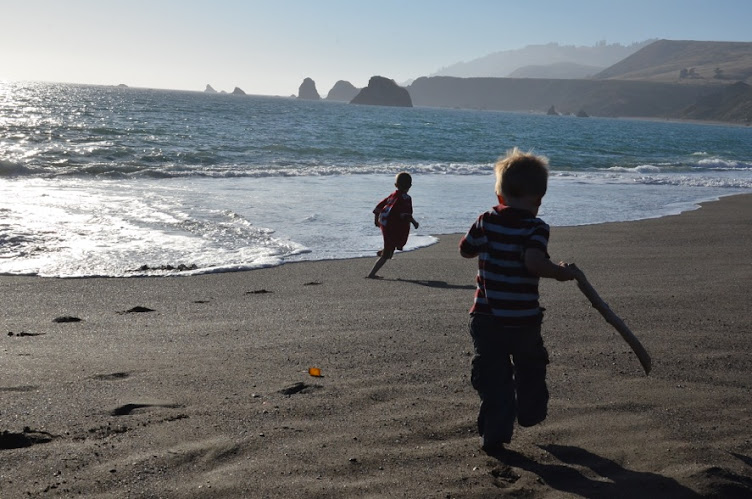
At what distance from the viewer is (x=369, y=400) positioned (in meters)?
3.82

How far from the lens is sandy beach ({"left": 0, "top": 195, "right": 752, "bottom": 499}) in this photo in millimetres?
2967

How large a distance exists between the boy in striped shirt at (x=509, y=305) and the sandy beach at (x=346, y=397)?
0.17 meters

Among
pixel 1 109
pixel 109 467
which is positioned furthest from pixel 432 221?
pixel 1 109

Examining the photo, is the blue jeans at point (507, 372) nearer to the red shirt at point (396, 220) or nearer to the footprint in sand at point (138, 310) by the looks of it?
the footprint in sand at point (138, 310)

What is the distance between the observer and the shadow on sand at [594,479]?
2.91 metres

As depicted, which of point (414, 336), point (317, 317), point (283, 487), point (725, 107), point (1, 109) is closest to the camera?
point (283, 487)

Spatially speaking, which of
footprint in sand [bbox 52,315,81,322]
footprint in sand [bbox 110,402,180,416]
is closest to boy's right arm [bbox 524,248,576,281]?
footprint in sand [bbox 110,402,180,416]

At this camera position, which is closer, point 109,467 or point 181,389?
point 109,467

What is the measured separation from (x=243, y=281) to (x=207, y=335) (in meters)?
2.56

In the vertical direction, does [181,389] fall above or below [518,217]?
below

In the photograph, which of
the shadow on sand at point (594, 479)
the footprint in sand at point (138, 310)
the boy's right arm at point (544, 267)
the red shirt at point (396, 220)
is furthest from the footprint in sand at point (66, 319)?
the boy's right arm at point (544, 267)

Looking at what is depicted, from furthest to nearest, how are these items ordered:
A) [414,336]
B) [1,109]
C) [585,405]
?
[1,109], [414,336], [585,405]

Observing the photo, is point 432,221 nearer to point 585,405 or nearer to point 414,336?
point 414,336

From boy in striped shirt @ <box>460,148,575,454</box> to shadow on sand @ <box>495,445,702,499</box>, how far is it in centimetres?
15
